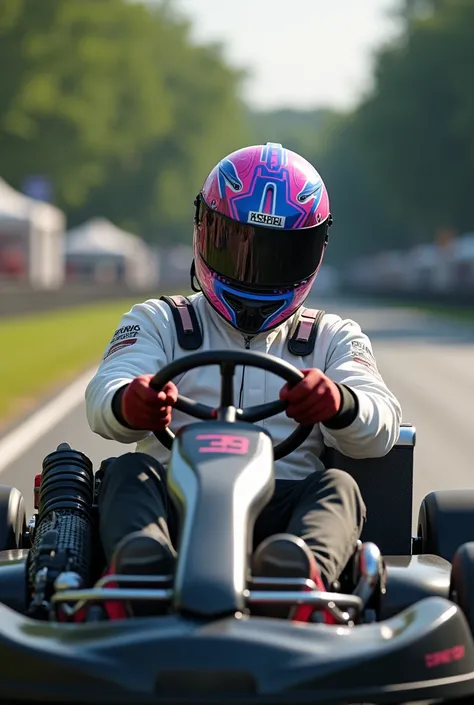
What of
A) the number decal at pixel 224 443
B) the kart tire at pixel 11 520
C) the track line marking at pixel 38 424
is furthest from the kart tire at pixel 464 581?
the track line marking at pixel 38 424

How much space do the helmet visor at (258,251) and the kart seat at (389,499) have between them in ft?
2.12

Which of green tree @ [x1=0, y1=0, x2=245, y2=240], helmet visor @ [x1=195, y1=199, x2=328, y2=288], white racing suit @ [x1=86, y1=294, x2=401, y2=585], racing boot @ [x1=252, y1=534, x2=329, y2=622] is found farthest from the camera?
green tree @ [x1=0, y1=0, x2=245, y2=240]

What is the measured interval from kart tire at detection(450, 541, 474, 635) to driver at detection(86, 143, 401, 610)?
28cm

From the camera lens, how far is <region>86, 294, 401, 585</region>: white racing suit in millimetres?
4121

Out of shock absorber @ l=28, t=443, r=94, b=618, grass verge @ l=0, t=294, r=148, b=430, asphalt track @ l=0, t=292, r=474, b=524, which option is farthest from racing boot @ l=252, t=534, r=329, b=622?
grass verge @ l=0, t=294, r=148, b=430

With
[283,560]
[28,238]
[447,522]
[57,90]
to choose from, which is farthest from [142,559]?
[57,90]

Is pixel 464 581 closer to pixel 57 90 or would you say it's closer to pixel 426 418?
pixel 426 418

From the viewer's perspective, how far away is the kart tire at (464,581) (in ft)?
13.3

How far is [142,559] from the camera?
3744mm

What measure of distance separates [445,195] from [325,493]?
6242 cm

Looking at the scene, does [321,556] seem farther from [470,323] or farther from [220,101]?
[220,101]

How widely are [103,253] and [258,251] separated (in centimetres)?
7182

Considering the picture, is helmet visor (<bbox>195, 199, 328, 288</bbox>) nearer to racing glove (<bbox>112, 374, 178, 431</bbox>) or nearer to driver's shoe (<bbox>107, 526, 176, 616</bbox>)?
racing glove (<bbox>112, 374, 178, 431</bbox>)

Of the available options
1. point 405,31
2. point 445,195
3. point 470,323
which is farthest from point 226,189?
point 405,31
